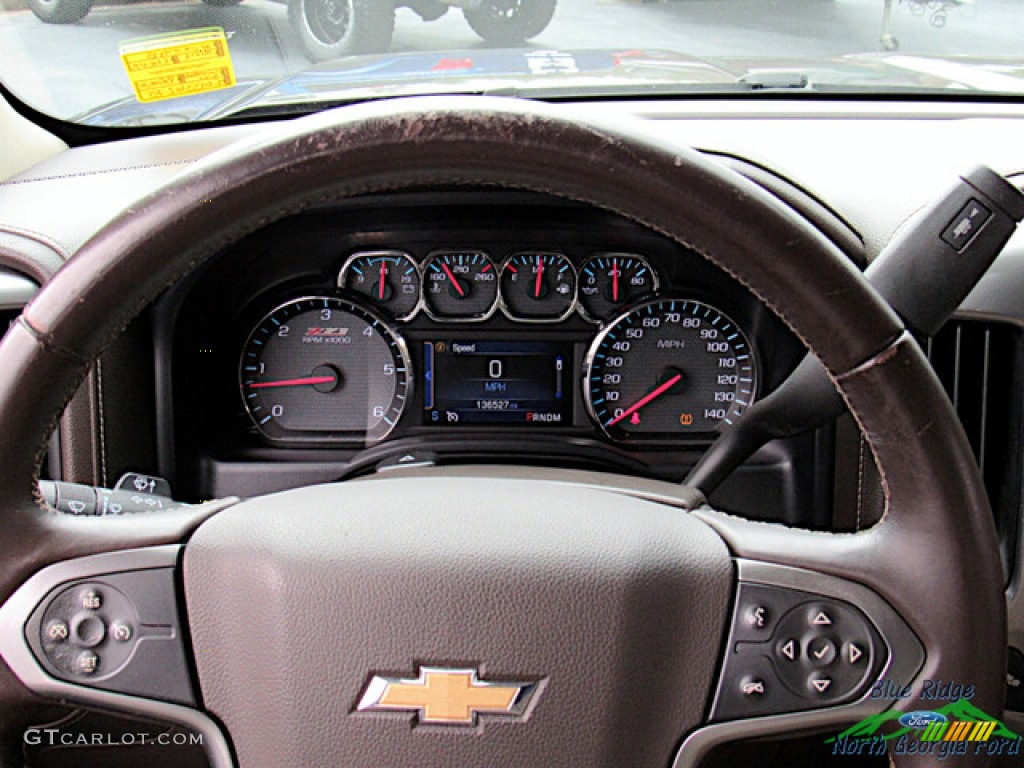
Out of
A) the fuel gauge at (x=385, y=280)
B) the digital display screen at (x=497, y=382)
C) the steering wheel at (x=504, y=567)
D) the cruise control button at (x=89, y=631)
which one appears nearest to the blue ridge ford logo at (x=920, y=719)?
the steering wheel at (x=504, y=567)

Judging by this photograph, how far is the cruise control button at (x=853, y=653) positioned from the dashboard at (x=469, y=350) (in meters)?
1.12

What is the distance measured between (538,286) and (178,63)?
0.82 meters

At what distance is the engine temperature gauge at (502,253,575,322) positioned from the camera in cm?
217

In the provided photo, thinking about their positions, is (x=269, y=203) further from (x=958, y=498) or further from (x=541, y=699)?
(x=958, y=498)

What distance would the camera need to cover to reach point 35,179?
210 centimetres

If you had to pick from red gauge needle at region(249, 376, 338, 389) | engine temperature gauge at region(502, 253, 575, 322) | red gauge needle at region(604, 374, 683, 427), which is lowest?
red gauge needle at region(604, 374, 683, 427)

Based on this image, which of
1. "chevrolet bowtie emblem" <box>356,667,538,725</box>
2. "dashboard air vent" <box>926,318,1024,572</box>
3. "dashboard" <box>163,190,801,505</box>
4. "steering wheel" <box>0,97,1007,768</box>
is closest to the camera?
"steering wheel" <box>0,97,1007,768</box>

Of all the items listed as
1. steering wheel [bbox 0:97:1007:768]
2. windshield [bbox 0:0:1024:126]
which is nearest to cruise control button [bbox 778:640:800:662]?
steering wheel [bbox 0:97:1007:768]

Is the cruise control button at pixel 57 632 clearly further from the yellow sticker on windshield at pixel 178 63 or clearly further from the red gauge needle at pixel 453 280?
the yellow sticker on windshield at pixel 178 63

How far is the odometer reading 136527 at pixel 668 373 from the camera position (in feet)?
7.15

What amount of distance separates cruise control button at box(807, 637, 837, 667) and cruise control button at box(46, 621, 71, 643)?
0.68 metres

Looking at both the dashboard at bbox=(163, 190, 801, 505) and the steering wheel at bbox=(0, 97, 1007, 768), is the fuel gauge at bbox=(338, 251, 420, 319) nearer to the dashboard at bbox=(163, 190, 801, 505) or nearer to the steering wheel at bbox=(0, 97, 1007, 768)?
the dashboard at bbox=(163, 190, 801, 505)

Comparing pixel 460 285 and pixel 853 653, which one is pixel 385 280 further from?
pixel 853 653

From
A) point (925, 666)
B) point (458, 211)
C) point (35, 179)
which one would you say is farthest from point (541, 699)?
point (35, 179)
